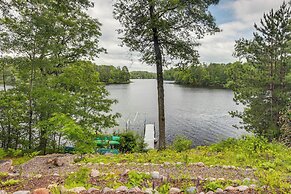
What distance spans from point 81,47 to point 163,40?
15.7ft

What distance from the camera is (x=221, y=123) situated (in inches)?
1012

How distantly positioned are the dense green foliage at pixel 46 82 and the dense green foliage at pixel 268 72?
9553 millimetres

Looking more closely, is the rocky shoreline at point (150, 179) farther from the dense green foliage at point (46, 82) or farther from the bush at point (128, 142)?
the bush at point (128, 142)

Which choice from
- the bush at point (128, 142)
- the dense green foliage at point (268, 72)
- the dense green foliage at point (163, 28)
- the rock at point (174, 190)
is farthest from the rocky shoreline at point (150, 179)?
the dense green foliage at point (268, 72)

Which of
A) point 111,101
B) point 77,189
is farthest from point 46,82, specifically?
point 77,189

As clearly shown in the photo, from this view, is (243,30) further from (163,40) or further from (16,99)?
(16,99)

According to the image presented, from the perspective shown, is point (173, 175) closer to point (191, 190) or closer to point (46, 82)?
point (191, 190)

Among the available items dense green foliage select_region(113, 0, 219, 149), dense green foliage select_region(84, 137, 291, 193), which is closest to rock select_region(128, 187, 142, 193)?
dense green foliage select_region(84, 137, 291, 193)

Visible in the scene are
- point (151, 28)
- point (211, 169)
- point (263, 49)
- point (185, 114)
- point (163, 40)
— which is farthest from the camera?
point (185, 114)

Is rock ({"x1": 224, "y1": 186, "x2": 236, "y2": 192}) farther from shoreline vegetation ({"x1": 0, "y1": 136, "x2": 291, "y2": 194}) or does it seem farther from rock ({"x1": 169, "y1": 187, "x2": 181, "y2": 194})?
rock ({"x1": 169, "y1": 187, "x2": 181, "y2": 194})

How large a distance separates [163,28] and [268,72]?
30.6 feet

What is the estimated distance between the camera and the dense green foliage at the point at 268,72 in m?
13.3

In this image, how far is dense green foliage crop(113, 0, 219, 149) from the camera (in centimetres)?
805

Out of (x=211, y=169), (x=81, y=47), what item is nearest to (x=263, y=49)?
(x=81, y=47)
